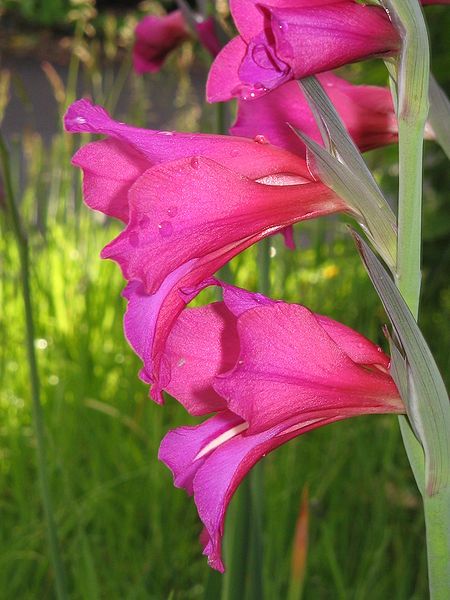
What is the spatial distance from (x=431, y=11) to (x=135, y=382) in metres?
1.32

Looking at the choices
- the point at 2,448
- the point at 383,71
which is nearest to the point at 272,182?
the point at 2,448

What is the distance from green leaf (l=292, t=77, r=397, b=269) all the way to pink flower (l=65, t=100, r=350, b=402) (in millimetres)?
15

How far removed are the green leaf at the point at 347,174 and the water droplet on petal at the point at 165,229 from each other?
89 mm

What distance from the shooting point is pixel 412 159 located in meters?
0.47

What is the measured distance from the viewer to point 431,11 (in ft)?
7.93

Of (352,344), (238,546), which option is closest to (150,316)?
(352,344)

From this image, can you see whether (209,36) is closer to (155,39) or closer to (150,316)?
(155,39)

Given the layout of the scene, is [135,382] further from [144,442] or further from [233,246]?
[233,246]

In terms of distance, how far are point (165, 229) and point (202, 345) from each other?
10 centimetres

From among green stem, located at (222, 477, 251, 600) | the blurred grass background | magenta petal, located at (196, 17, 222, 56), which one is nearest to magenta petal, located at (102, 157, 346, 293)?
green stem, located at (222, 477, 251, 600)

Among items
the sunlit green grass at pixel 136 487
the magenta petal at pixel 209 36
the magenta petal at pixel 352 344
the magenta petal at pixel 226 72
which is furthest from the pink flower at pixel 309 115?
the sunlit green grass at pixel 136 487

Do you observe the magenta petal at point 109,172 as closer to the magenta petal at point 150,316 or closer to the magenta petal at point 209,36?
the magenta petal at point 150,316

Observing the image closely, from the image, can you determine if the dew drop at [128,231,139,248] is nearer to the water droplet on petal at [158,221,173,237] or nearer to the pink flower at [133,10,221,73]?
the water droplet on petal at [158,221,173,237]

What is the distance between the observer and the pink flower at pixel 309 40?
46cm
